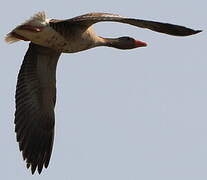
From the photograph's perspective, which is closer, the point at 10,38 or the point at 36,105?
the point at 10,38

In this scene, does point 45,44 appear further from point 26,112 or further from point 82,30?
point 26,112

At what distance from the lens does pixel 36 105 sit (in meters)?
15.2

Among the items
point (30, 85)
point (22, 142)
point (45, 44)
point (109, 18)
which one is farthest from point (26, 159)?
point (109, 18)

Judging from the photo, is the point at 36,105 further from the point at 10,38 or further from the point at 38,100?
the point at 10,38

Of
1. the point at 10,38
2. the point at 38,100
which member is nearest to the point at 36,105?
the point at 38,100

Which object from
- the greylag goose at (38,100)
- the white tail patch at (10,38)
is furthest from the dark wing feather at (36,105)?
the white tail patch at (10,38)

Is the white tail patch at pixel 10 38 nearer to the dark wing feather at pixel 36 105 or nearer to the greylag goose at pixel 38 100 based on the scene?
the greylag goose at pixel 38 100

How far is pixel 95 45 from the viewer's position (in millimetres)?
14234

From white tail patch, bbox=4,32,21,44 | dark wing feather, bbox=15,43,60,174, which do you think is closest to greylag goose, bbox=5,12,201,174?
dark wing feather, bbox=15,43,60,174

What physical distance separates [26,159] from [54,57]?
1.90 m

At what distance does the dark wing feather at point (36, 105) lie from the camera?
14922 mm

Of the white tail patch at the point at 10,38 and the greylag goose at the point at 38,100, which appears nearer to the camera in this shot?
the white tail patch at the point at 10,38

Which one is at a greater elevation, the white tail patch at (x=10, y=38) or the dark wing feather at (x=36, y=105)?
the white tail patch at (x=10, y=38)

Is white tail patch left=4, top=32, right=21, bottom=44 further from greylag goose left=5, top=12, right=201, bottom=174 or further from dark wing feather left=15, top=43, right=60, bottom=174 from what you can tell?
dark wing feather left=15, top=43, right=60, bottom=174
